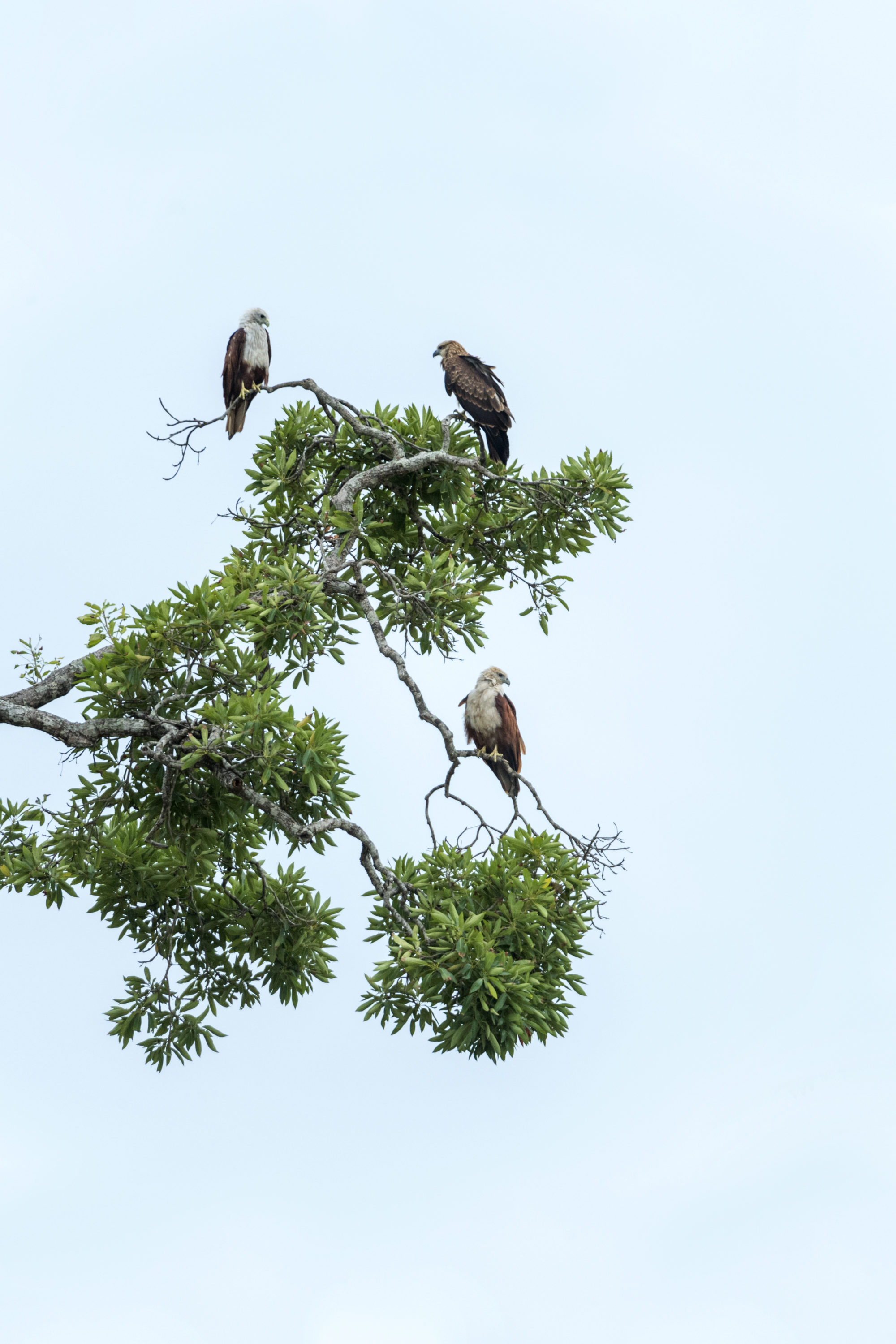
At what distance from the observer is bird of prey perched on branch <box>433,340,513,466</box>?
9.16 m

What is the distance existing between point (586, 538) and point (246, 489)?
2613 millimetres

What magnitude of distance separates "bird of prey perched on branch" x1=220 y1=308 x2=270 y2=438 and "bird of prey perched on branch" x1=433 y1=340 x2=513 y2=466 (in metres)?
1.87

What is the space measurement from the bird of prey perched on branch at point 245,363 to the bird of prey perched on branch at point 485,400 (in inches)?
73.7

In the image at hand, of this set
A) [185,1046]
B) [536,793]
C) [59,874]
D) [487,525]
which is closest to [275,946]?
[185,1046]

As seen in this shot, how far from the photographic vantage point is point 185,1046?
762 centimetres

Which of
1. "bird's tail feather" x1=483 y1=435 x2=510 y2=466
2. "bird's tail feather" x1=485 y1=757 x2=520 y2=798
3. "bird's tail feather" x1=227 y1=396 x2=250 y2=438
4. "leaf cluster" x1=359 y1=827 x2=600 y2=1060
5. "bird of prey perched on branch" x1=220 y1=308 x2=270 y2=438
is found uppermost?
"bird of prey perched on branch" x1=220 y1=308 x2=270 y2=438

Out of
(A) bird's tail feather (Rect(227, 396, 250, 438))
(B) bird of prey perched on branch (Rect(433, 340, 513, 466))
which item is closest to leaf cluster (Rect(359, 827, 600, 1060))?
(B) bird of prey perched on branch (Rect(433, 340, 513, 466))

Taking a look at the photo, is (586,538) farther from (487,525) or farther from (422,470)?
(422,470)

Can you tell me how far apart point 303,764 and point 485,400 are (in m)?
4.13

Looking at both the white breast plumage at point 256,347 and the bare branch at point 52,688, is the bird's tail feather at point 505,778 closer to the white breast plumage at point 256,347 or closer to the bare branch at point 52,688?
the bare branch at point 52,688

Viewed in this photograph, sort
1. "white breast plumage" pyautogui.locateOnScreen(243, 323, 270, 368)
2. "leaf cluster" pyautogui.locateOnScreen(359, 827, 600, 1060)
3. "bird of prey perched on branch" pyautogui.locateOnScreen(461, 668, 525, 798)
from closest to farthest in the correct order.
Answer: "leaf cluster" pyautogui.locateOnScreen(359, 827, 600, 1060) < "bird of prey perched on branch" pyautogui.locateOnScreen(461, 668, 525, 798) < "white breast plumage" pyautogui.locateOnScreen(243, 323, 270, 368)

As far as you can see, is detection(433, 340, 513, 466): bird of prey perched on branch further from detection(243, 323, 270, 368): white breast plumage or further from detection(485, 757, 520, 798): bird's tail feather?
detection(485, 757, 520, 798): bird's tail feather

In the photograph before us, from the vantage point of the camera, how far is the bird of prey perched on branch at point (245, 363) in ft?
34.0

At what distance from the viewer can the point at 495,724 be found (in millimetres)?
8523
